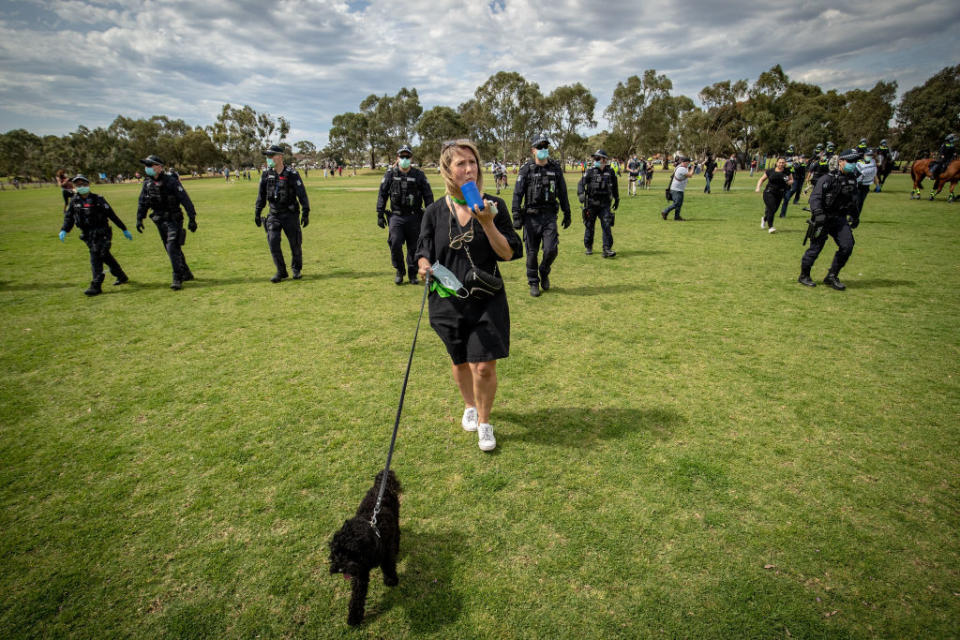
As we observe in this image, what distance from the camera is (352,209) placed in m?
22.1

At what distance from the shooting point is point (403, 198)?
311 inches

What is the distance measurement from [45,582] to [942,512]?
6258 millimetres

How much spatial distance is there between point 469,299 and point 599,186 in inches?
297

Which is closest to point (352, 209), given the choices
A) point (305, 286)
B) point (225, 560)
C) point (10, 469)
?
point (305, 286)

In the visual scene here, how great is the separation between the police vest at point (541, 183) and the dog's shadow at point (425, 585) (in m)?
6.16

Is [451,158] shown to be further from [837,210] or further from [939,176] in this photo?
[939,176]

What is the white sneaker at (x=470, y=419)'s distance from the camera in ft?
13.1

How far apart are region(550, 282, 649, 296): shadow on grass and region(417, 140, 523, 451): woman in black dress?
188 inches

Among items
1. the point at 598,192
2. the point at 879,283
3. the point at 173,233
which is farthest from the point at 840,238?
the point at 173,233

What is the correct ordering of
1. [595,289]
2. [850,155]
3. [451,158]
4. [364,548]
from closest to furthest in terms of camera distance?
[364,548]
[451,158]
[850,155]
[595,289]

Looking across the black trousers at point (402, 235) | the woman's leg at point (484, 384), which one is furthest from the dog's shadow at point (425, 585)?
the black trousers at point (402, 235)

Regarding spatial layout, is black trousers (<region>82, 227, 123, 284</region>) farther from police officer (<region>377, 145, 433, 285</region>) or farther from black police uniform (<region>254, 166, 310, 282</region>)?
police officer (<region>377, 145, 433, 285</region>)

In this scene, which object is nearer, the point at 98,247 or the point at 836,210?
the point at 836,210

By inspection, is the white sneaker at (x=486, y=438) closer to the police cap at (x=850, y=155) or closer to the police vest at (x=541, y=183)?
the police vest at (x=541, y=183)
